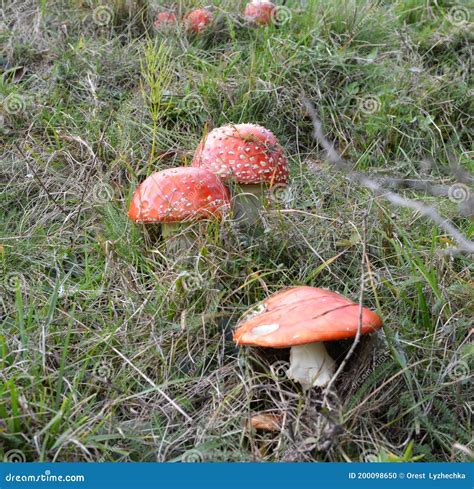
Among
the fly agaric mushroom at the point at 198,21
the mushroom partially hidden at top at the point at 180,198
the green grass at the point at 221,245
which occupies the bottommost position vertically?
the green grass at the point at 221,245

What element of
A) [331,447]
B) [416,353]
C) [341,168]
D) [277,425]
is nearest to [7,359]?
[277,425]

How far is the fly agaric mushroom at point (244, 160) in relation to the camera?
296cm

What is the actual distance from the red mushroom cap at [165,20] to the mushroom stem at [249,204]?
6.52 feet

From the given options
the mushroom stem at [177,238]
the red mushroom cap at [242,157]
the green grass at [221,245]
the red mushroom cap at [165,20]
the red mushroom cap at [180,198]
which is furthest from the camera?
the red mushroom cap at [165,20]

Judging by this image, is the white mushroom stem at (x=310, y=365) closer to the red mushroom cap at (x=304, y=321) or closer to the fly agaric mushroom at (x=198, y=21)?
the red mushroom cap at (x=304, y=321)

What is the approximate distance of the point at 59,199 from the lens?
3.40 meters

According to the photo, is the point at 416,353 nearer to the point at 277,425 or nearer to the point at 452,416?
the point at 452,416

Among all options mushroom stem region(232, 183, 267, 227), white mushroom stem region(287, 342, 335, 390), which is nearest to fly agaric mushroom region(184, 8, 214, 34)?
mushroom stem region(232, 183, 267, 227)

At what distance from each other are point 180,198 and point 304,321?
1019 millimetres

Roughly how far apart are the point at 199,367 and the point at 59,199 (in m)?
1.56

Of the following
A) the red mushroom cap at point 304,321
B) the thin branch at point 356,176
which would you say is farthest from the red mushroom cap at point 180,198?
the red mushroom cap at point 304,321

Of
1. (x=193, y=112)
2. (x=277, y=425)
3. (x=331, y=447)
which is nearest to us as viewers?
(x=331, y=447)

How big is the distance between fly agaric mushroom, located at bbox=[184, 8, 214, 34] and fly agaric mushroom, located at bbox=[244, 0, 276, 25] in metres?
0.31

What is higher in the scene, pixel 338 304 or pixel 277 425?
pixel 338 304
